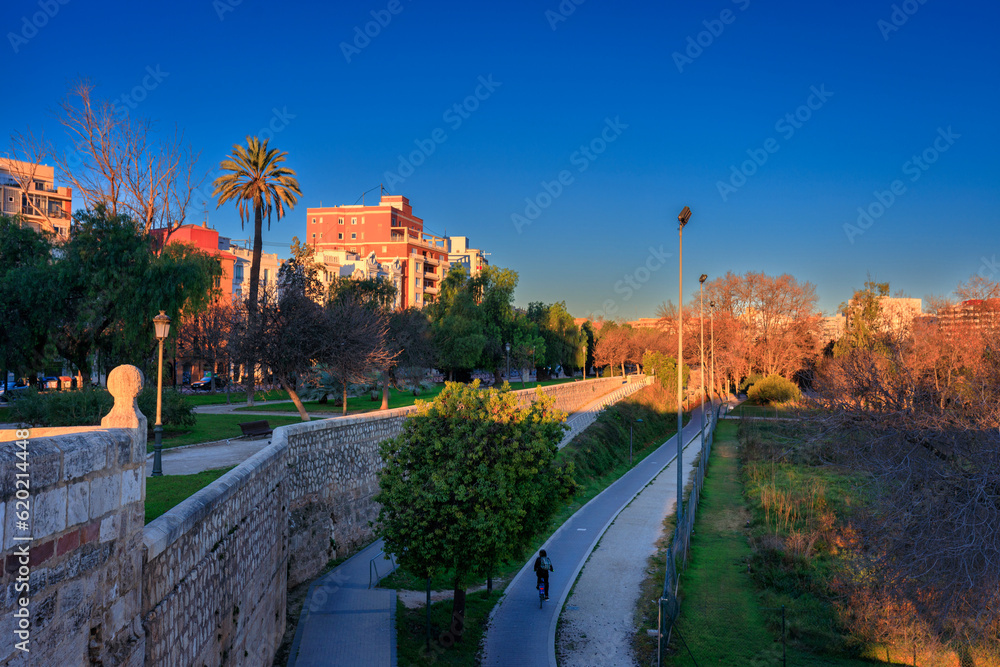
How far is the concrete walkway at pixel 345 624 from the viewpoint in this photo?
472 inches

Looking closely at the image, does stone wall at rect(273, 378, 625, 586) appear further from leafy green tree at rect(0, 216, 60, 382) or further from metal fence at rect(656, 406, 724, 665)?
leafy green tree at rect(0, 216, 60, 382)

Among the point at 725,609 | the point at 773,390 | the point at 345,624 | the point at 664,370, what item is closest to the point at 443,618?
the point at 345,624

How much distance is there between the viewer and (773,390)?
196ft

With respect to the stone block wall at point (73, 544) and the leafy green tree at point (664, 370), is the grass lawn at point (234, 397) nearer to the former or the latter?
the stone block wall at point (73, 544)

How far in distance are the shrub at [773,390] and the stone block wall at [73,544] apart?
196 ft

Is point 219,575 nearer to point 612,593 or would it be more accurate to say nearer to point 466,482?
point 466,482

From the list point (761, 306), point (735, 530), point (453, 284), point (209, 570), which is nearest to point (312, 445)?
point (209, 570)

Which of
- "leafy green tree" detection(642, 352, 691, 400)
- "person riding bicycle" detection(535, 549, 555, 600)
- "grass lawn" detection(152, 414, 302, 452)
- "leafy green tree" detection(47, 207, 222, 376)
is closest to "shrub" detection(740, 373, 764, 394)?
"leafy green tree" detection(642, 352, 691, 400)

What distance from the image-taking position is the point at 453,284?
6631 centimetres

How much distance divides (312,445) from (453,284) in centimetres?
5035

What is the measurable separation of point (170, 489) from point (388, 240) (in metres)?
78.8

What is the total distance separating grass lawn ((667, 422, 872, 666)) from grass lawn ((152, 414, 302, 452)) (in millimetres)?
12279

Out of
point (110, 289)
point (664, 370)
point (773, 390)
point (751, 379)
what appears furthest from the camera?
Answer: point (664, 370)

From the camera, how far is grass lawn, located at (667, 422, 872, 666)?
13.9 metres
